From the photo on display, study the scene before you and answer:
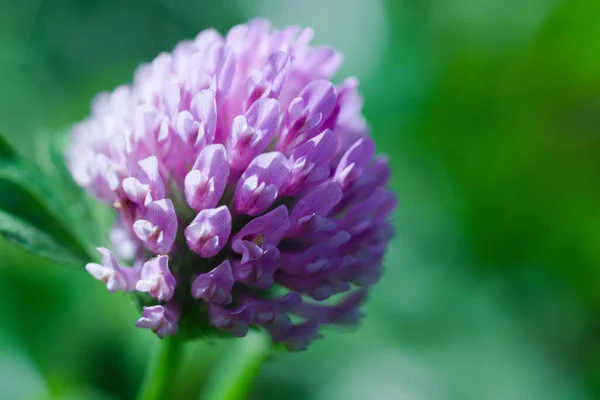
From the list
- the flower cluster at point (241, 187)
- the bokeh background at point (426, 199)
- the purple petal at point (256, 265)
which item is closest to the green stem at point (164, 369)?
the flower cluster at point (241, 187)

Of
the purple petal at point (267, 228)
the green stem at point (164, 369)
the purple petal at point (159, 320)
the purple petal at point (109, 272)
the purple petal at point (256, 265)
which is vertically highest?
the purple petal at point (267, 228)

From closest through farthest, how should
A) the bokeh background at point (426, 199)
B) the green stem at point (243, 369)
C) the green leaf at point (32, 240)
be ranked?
the green leaf at point (32, 240) → the green stem at point (243, 369) → the bokeh background at point (426, 199)

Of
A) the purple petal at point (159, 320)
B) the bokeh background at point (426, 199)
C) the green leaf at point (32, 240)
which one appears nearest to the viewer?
the purple petal at point (159, 320)

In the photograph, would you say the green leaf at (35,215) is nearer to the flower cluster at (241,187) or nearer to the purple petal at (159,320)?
the flower cluster at (241,187)

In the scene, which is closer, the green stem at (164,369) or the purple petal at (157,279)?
the purple petal at (157,279)

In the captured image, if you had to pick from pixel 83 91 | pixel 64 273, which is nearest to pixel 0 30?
pixel 83 91

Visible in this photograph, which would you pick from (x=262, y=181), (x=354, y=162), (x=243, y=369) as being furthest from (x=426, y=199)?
(x=262, y=181)

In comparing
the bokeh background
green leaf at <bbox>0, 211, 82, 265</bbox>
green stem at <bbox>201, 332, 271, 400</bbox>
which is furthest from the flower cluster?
the bokeh background
